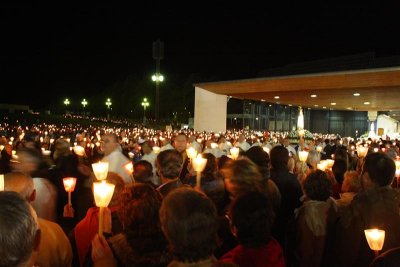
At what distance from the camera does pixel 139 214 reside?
284 cm

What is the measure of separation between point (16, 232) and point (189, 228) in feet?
3.16

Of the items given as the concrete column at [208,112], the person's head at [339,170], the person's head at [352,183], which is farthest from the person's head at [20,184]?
the concrete column at [208,112]

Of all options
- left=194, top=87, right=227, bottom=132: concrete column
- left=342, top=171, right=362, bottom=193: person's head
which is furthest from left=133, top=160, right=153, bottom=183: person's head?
left=194, top=87, right=227, bottom=132: concrete column

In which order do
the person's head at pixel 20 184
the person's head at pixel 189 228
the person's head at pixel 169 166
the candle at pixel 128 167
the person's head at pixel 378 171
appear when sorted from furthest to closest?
the candle at pixel 128 167
the person's head at pixel 169 166
the person's head at pixel 378 171
the person's head at pixel 20 184
the person's head at pixel 189 228

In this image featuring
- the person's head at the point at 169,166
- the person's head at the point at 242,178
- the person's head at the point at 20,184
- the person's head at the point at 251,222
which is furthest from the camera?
the person's head at the point at 169,166

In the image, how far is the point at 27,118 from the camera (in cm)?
6088

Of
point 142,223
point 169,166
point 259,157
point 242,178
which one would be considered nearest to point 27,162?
point 169,166

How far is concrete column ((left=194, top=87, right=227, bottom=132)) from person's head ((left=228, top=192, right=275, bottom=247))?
2298 centimetres

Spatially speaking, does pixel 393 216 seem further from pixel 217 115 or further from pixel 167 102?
pixel 167 102

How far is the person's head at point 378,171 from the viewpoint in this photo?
4105 mm

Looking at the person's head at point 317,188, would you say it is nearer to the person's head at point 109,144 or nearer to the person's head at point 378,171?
the person's head at point 378,171

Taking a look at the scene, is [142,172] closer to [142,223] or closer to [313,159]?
[142,223]

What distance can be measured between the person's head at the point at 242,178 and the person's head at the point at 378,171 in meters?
1.05

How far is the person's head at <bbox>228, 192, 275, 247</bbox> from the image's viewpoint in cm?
302
